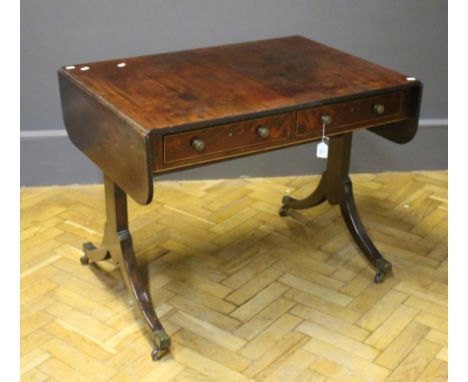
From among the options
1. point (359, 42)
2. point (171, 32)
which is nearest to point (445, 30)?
point (359, 42)

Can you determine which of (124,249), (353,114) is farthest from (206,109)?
(124,249)

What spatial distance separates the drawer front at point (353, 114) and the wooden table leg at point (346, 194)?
400 mm

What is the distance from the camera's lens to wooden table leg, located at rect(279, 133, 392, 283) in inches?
117

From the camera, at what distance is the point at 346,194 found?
307 centimetres

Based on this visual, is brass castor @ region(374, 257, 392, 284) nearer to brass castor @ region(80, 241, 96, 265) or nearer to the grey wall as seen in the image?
the grey wall

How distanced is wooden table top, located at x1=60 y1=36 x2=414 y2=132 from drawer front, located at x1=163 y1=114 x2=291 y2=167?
0.13ft

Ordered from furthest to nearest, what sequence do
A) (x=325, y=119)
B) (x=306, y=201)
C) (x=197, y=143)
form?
(x=306, y=201)
(x=325, y=119)
(x=197, y=143)

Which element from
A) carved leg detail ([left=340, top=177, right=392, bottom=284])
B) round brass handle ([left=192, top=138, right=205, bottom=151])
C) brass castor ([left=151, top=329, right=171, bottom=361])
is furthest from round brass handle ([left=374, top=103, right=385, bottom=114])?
brass castor ([left=151, top=329, right=171, bottom=361])

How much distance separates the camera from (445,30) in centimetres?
362

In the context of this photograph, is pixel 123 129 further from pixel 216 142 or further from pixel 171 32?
pixel 171 32

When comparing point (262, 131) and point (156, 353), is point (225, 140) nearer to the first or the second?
point (262, 131)

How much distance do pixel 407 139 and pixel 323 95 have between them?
48cm

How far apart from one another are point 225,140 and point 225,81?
12.3 inches

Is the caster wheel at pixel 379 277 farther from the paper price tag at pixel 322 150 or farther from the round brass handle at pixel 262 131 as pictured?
the round brass handle at pixel 262 131
